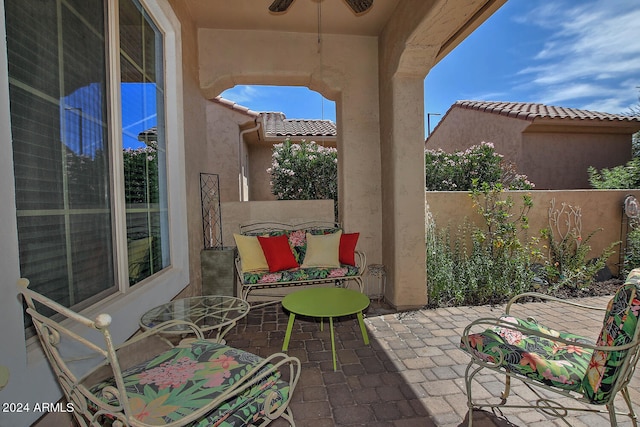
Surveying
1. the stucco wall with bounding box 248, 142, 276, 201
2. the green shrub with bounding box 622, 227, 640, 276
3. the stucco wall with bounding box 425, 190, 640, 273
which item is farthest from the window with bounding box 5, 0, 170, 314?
the green shrub with bounding box 622, 227, 640, 276

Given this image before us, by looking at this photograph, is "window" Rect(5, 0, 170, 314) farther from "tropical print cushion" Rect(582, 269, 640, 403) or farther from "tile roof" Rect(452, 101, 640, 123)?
"tile roof" Rect(452, 101, 640, 123)

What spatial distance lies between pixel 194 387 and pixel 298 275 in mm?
2173

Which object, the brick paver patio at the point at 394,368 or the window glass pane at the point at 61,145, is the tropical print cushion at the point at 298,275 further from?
the window glass pane at the point at 61,145

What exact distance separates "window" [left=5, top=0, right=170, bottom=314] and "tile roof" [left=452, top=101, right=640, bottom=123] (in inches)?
322

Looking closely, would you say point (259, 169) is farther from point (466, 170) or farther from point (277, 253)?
point (277, 253)

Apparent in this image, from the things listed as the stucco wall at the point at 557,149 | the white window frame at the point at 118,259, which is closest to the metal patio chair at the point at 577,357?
the white window frame at the point at 118,259

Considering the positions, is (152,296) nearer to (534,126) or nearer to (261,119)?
Answer: (261,119)

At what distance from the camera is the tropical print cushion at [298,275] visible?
11.1ft

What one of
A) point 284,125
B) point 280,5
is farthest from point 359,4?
point 284,125

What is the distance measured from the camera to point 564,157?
7.74m

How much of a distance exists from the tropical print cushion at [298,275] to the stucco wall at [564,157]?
6.59m

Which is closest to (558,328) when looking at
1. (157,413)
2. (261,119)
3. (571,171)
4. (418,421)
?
(418,421)

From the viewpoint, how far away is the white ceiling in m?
3.33

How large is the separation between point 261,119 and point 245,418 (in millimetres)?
5970
